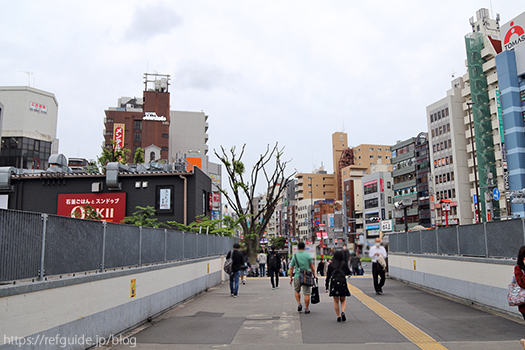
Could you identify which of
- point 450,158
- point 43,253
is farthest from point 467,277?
point 450,158

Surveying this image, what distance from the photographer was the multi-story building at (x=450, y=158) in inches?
2297

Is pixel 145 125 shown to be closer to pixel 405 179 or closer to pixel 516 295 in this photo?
pixel 405 179

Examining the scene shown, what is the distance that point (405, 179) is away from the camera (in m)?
74.6

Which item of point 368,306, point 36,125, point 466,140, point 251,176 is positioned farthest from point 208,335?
point 36,125

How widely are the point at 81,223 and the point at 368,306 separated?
7.77 meters

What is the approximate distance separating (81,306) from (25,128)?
2832 inches

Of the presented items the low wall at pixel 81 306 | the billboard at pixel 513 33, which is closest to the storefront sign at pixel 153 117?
the billboard at pixel 513 33

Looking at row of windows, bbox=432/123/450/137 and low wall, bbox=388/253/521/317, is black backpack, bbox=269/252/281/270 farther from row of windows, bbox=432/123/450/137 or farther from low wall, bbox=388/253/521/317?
row of windows, bbox=432/123/450/137

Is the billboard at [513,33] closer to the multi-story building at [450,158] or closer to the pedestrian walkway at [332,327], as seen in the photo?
the multi-story building at [450,158]

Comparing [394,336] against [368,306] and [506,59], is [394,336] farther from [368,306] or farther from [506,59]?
[506,59]

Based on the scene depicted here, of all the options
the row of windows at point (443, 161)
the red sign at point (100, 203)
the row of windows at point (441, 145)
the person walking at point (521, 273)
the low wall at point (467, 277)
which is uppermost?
the row of windows at point (441, 145)

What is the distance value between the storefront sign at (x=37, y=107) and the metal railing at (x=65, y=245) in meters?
69.3

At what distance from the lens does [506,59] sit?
149ft

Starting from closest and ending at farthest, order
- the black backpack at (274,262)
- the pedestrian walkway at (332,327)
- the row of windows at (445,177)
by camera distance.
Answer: the pedestrian walkway at (332,327), the black backpack at (274,262), the row of windows at (445,177)
